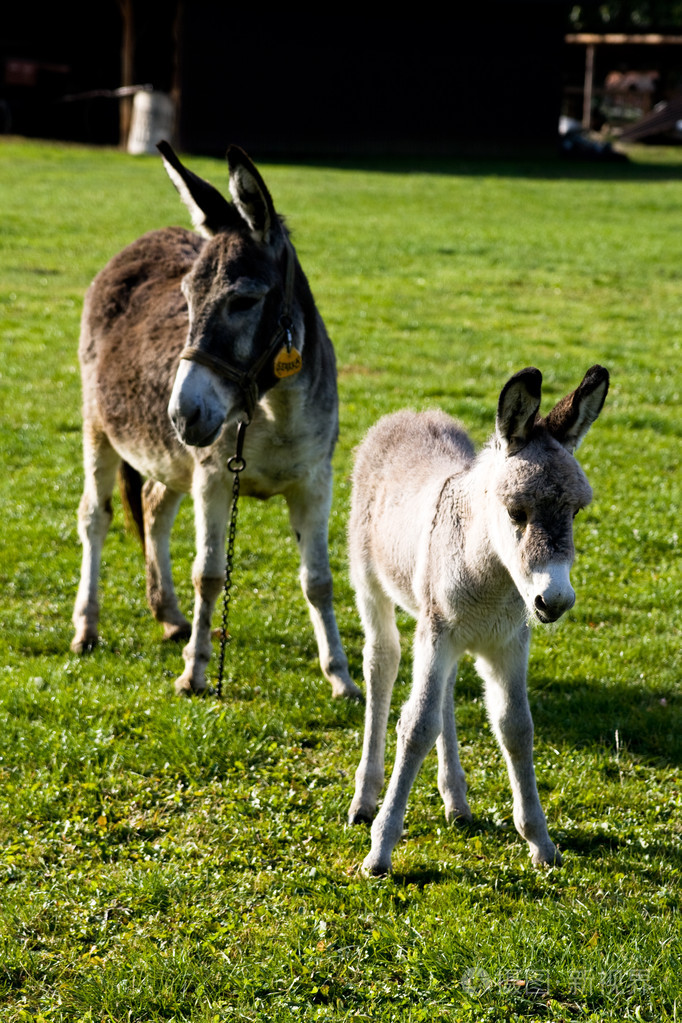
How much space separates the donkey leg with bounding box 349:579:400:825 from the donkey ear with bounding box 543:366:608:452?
134 centimetres

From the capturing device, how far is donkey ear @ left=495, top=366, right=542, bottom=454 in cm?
339

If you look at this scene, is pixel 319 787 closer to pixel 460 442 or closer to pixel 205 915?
pixel 205 915

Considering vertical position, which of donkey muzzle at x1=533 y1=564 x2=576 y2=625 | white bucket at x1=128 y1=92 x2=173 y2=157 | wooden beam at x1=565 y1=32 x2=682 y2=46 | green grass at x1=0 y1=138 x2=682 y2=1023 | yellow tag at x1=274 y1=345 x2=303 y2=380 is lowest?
green grass at x1=0 y1=138 x2=682 y2=1023

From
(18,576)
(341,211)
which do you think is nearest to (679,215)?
(341,211)

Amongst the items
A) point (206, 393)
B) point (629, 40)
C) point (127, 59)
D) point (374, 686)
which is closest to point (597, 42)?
point (629, 40)

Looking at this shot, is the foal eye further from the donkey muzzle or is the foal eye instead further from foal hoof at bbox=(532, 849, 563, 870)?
foal hoof at bbox=(532, 849, 563, 870)

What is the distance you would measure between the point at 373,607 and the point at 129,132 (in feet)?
97.8

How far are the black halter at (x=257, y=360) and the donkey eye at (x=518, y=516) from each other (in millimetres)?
1778

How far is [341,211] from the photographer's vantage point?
2253cm

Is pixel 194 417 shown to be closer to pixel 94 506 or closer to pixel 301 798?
pixel 301 798

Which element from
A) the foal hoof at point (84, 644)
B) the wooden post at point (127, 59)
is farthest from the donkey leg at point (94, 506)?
the wooden post at point (127, 59)

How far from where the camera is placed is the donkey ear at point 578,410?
3.46 meters

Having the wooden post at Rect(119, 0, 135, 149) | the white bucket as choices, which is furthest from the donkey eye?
the wooden post at Rect(119, 0, 135, 149)

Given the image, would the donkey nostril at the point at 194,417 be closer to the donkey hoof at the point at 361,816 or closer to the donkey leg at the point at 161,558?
the donkey hoof at the point at 361,816
